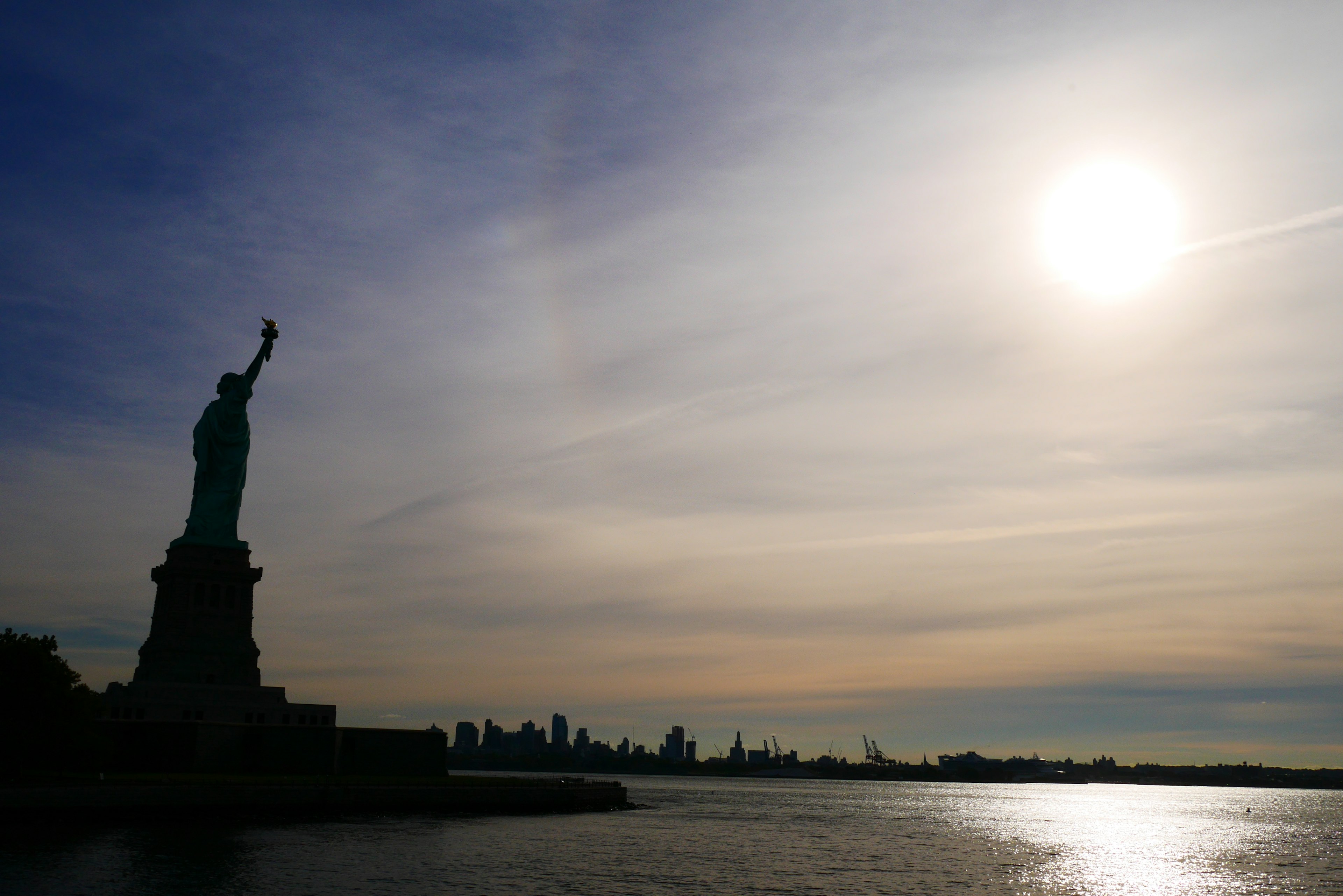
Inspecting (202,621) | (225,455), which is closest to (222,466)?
(225,455)

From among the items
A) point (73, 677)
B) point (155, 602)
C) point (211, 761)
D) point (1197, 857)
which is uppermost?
point (155, 602)

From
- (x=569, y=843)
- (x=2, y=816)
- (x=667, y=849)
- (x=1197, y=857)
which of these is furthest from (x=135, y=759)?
(x=1197, y=857)

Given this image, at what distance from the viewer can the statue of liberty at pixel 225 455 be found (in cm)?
8481

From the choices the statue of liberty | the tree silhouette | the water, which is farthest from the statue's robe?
the water

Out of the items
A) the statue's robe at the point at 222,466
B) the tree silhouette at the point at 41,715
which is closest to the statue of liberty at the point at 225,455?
the statue's robe at the point at 222,466

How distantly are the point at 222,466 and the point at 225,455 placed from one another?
0.94 m

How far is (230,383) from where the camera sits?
86750 mm

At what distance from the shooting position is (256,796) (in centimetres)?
6675

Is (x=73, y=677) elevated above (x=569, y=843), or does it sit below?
above

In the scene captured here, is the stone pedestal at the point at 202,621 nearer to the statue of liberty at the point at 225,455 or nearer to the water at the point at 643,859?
the statue of liberty at the point at 225,455

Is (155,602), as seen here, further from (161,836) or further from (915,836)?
(915,836)

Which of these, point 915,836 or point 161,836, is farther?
point 915,836

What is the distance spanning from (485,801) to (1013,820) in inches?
2937

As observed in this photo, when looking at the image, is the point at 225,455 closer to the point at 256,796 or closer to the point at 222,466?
the point at 222,466
